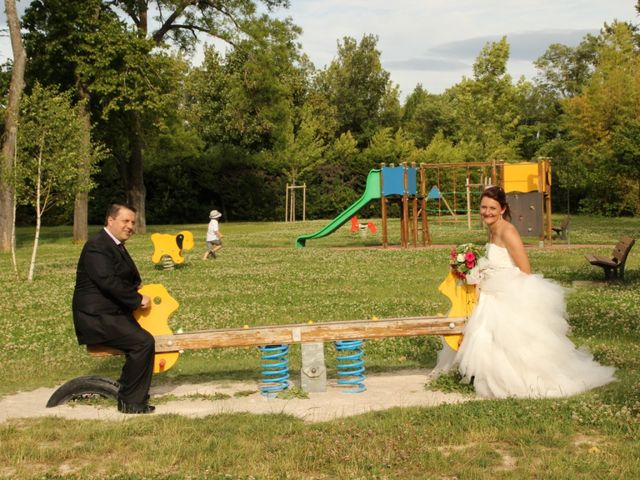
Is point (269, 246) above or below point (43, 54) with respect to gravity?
below

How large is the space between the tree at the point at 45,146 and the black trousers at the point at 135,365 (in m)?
14.0

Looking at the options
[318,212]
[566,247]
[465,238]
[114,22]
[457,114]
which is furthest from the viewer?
[457,114]

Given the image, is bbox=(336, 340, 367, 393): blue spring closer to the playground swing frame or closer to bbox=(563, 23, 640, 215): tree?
bbox=(563, 23, 640, 215): tree

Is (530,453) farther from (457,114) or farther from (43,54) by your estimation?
(457,114)

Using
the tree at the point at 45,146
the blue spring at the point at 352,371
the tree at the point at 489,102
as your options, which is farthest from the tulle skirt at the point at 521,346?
the tree at the point at 489,102

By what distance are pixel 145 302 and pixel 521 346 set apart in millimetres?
3732

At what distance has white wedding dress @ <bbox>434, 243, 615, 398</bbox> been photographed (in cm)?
802

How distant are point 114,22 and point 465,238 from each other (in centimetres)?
1768

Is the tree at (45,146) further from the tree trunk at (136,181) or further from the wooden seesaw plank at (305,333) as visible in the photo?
the tree trunk at (136,181)

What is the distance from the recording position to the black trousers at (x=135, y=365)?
26.2ft

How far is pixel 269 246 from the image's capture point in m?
32.8

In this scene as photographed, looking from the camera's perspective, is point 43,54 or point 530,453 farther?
point 43,54

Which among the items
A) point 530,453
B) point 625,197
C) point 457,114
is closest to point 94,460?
point 530,453

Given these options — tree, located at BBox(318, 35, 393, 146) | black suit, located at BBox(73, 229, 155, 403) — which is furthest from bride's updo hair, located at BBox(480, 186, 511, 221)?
tree, located at BBox(318, 35, 393, 146)
